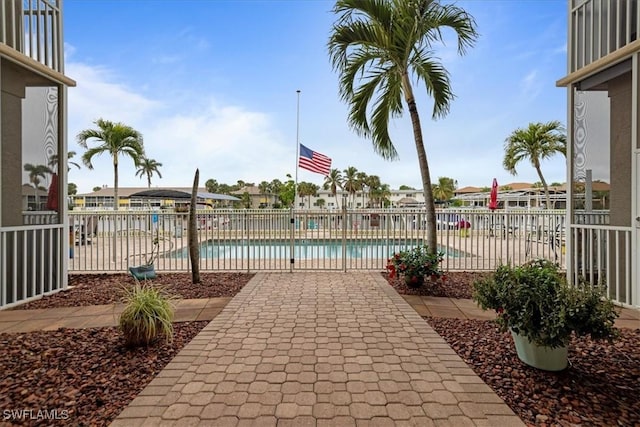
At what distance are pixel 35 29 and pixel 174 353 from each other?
16.9 ft

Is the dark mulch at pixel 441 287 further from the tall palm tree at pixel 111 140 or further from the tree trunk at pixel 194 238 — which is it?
the tall palm tree at pixel 111 140

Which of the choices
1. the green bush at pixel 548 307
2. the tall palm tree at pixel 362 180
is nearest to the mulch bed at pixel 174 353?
the green bush at pixel 548 307

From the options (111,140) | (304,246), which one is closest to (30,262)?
(304,246)

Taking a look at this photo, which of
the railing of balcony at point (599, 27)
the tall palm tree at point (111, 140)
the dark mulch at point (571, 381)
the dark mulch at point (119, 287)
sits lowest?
the dark mulch at point (119, 287)

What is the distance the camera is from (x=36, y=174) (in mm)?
4469

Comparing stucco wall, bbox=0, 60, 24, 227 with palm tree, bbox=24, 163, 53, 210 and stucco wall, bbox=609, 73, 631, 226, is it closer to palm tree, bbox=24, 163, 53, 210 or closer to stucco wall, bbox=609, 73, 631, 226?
palm tree, bbox=24, 163, 53, 210

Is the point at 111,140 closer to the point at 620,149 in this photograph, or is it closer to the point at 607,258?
the point at 620,149

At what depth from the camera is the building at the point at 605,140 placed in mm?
3693

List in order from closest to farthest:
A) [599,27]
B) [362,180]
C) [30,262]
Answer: [599,27] → [30,262] → [362,180]

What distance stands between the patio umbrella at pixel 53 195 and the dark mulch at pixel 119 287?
1.36 m

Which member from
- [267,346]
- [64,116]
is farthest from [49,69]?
[267,346]

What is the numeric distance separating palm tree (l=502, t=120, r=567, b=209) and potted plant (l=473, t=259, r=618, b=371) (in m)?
14.2

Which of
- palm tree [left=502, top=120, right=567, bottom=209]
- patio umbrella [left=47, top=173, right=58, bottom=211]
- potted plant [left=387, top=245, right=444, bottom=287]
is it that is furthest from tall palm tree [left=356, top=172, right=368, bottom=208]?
patio umbrella [left=47, top=173, right=58, bottom=211]

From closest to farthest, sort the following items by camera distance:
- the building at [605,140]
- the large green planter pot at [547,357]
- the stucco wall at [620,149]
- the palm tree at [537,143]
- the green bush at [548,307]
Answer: the green bush at [548,307], the large green planter pot at [547,357], the building at [605,140], the stucco wall at [620,149], the palm tree at [537,143]
